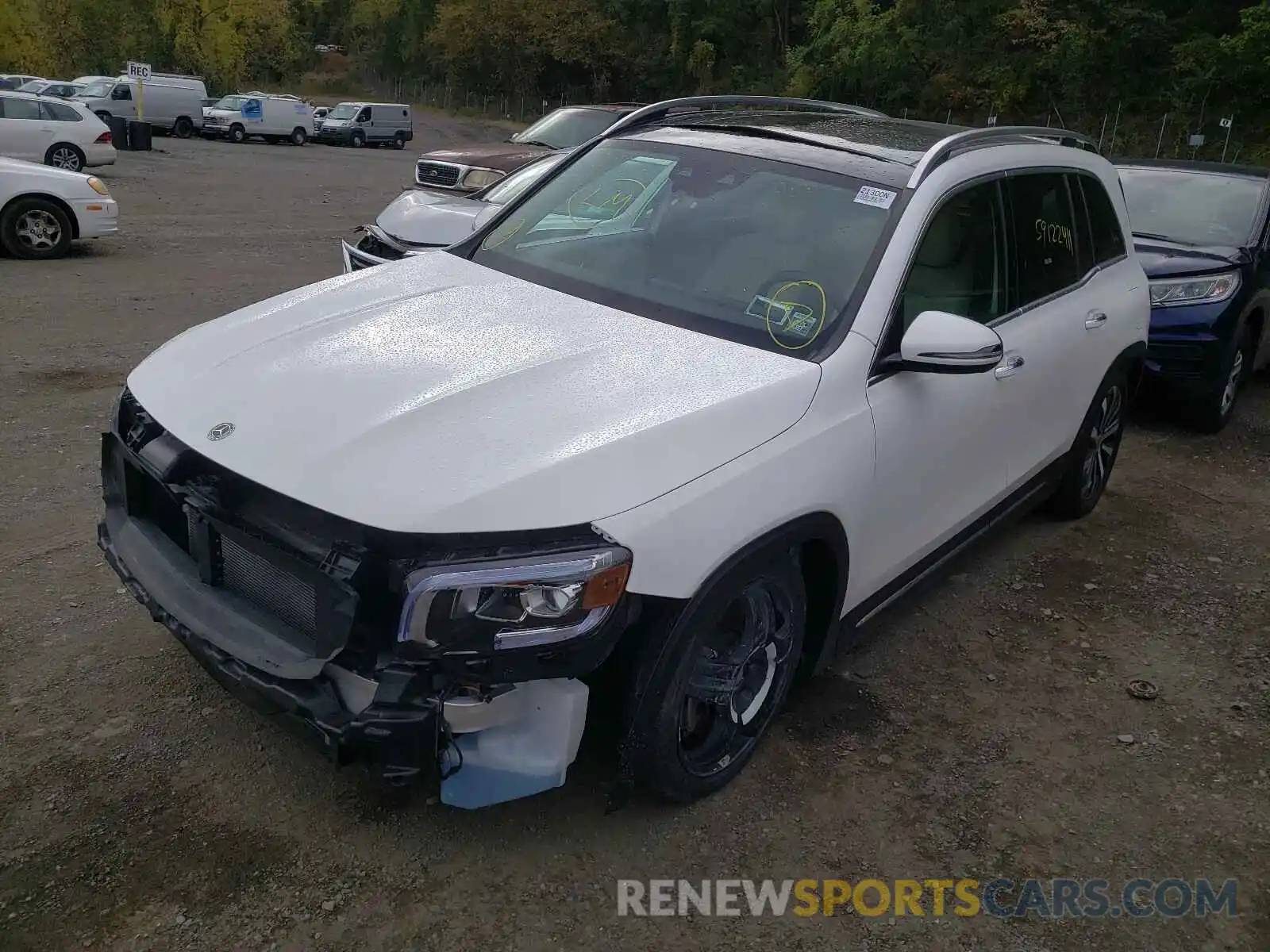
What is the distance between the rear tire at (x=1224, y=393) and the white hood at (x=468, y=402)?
5.27 meters

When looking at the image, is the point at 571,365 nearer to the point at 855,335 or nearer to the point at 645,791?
the point at 855,335

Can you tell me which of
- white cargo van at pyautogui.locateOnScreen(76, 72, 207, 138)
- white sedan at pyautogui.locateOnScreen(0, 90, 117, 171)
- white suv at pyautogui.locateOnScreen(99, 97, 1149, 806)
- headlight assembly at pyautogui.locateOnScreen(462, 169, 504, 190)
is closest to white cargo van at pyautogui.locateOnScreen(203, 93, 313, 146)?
white cargo van at pyautogui.locateOnScreen(76, 72, 207, 138)

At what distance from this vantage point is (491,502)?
2514mm

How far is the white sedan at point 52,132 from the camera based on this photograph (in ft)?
62.3

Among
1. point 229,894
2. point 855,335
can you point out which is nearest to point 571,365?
point 855,335

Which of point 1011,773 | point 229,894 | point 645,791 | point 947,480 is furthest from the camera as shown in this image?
point 947,480

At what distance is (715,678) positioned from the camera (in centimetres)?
309

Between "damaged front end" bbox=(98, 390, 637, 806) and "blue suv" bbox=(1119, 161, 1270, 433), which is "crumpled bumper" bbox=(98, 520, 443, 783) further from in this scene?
"blue suv" bbox=(1119, 161, 1270, 433)

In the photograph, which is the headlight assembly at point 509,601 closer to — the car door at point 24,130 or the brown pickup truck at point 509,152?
the brown pickup truck at point 509,152

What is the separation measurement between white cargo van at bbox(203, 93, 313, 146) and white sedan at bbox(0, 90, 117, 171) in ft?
61.0

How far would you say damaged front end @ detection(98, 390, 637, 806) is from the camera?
2.49 m

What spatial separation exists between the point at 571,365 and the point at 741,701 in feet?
3.65

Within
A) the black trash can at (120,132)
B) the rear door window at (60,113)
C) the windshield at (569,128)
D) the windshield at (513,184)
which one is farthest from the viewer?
the black trash can at (120,132)

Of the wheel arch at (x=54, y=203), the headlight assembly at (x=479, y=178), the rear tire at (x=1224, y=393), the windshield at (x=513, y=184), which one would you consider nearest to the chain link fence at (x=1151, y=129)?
the rear tire at (x=1224, y=393)
